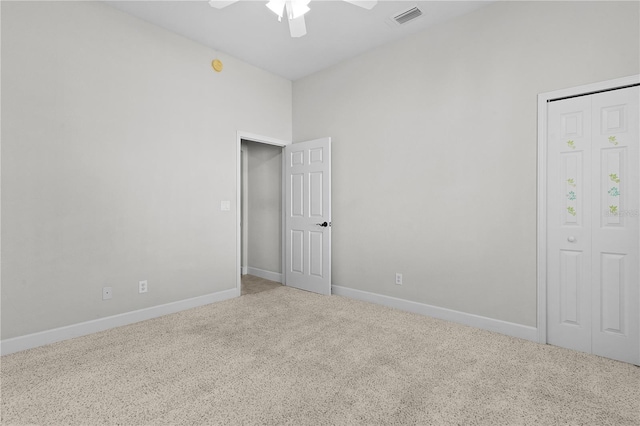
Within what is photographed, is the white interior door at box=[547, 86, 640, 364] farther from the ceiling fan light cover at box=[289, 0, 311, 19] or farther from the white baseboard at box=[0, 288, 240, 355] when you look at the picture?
the white baseboard at box=[0, 288, 240, 355]

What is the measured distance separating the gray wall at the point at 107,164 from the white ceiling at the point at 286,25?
8.5 inches

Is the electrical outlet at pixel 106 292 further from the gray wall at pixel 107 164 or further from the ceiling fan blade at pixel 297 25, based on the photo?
the ceiling fan blade at pixel 297 25

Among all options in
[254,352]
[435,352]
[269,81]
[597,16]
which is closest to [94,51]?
[269,81]

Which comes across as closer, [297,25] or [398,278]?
[297,25]

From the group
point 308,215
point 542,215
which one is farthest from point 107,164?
point 542,215

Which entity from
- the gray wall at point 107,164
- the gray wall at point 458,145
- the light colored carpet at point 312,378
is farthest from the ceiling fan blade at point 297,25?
the light colored carpet at point 312,378

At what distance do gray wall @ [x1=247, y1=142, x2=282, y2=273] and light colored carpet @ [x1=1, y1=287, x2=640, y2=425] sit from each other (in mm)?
2095

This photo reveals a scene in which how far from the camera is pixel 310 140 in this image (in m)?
4.50

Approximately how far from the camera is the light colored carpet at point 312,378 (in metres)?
1.77

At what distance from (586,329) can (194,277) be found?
3779 mm

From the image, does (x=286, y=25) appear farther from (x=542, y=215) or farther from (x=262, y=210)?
(x=542, y=215)

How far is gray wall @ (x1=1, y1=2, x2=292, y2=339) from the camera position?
101 inches

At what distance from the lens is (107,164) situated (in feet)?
9.91

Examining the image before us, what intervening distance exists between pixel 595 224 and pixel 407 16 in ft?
8.22
